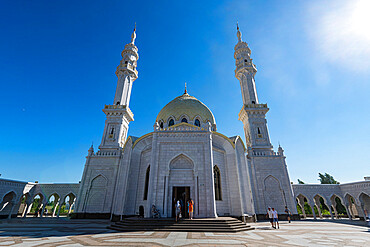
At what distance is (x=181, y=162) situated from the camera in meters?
16.5

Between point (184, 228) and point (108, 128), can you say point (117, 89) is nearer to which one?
point (108, 128)

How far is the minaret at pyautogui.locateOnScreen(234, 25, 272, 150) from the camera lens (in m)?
26.4

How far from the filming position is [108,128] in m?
27.6

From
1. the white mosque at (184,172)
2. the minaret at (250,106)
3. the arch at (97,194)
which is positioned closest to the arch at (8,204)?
the white mosque at (184,172)

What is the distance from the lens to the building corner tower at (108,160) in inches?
871

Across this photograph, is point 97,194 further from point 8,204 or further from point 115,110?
point 8,204

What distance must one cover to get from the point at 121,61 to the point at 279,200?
34.1 meters

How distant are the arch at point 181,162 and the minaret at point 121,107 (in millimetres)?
13347

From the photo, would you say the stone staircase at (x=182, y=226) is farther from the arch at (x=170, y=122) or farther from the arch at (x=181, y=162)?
the arch at (x=170, y=122)

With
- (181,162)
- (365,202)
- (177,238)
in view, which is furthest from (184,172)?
(365,202)

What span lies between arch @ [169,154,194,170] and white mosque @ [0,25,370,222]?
0.09m

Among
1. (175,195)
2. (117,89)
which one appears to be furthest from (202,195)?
(117,89)

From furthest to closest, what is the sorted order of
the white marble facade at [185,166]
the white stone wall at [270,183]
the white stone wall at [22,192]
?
the white stone wall at [22,192]
the white stone wall at [270,183]
the white marble facade at [185,166]

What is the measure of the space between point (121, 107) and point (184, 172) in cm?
1769
